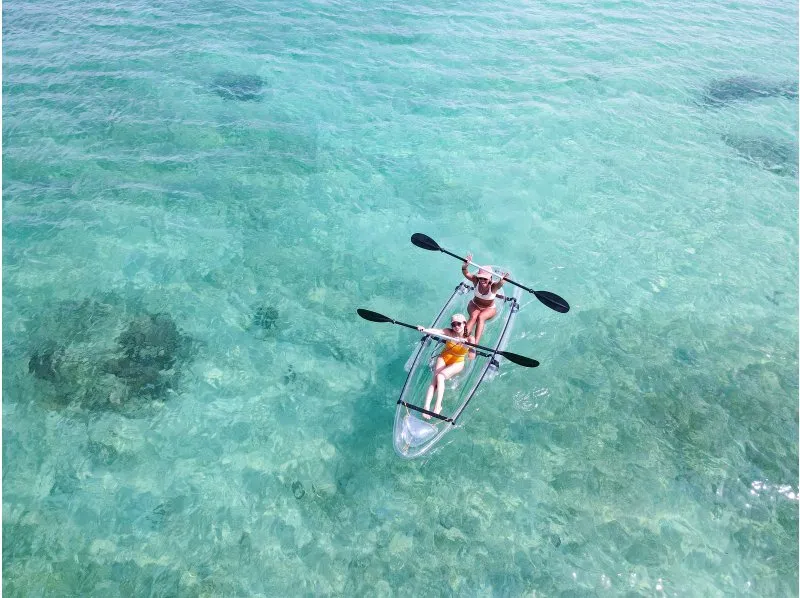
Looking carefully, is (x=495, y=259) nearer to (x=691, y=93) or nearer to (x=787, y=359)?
(x=787, y=359)

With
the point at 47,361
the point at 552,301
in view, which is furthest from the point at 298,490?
the point at 552,301

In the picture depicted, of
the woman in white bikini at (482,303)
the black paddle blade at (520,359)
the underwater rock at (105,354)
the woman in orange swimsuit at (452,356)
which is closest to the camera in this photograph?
the black paddle blade at (520,359)

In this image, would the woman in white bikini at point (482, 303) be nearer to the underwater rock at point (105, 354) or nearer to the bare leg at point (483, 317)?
the bare leg at point (483, 317)

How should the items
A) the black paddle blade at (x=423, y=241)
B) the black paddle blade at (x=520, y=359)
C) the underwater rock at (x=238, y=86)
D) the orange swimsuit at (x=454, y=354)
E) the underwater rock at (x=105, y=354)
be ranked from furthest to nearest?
the underwater rock at (x=238, y=86)
the black paddle blade at (x=423, y=241)
the underwater rock at (x=105, y=354)
the orange swimsuit at (x=454, y=354)
the black paddle blade at (x=520, y=359)

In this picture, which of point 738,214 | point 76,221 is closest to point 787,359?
point 738,214

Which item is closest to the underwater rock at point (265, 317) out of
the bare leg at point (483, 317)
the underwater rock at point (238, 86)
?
the bare leg at point (483, 317)

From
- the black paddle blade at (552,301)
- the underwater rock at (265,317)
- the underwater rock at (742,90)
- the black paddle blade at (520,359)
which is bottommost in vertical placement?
the underwater rock at (265,317)
